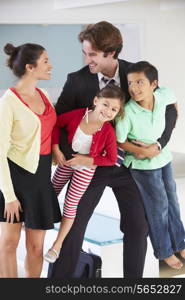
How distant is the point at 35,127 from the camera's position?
2.41m

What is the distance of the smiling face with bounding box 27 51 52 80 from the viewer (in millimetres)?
2434

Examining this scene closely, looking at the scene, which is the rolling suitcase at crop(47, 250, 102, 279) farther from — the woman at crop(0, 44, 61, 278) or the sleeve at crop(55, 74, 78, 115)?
the sleeve at crop(55, 74, 78, 115)

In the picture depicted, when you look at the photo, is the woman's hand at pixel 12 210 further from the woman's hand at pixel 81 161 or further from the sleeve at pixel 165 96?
the sleeve at pixel 165 96

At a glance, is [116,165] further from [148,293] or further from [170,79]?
[170,79]

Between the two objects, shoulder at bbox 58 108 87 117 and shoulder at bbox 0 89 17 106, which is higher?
shoulder at bbox 0 89 17 106

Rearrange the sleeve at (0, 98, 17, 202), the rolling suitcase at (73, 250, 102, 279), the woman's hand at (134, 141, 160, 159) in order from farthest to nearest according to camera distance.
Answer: the rolling suitcase at (73, 250, 102, 279) → the woman's hand at (134, 141, 160, 159) → the sleeve at (0, 98, 17, 202)

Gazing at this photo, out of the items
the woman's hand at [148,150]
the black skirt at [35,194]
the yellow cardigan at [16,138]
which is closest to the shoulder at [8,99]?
the yellow cardigan at [16,138]

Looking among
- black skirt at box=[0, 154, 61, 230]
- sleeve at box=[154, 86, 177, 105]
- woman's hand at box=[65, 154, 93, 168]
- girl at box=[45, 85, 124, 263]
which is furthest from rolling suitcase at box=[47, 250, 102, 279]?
sleeve at box=[154, 86, 177, 105]

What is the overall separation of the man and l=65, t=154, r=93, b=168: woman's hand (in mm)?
32

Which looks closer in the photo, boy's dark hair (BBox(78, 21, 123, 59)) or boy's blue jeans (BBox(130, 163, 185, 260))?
boy's dark hair (BBox(78, 21, 123, 59))

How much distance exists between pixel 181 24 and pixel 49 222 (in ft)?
5.69

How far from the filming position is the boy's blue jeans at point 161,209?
2742 millimetres

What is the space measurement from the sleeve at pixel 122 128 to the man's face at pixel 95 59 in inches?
9.1

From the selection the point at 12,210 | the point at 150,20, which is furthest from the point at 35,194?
the point at 150,20
